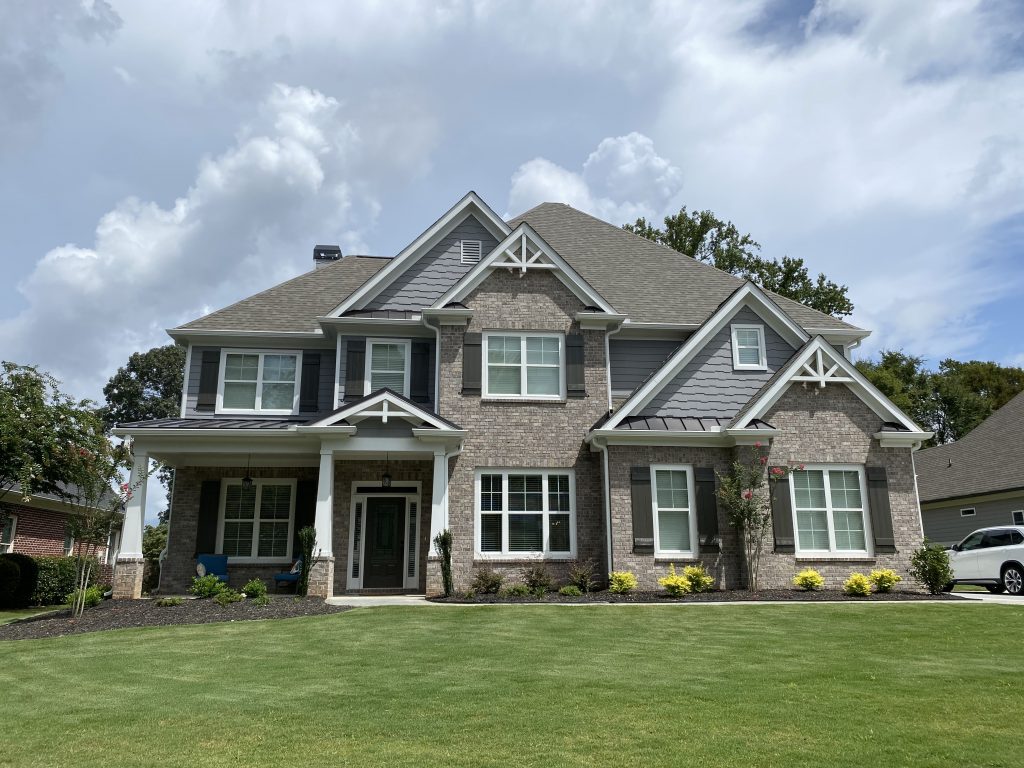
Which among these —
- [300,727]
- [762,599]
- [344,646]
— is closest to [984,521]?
[762,599]

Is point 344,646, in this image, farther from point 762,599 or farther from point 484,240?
point 484,240

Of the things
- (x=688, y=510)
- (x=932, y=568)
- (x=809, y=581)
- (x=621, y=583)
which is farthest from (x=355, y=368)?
(x=932, y=568)

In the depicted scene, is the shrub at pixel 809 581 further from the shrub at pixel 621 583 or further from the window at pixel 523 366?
the window at pixel 523 366

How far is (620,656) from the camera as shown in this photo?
9266 mm

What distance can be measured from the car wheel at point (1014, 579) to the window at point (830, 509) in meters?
3.80

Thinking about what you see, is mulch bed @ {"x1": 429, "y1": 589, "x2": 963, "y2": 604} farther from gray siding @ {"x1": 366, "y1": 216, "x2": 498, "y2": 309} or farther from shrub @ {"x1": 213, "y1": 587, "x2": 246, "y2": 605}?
gray siding @ {"x1": 366, "y1": 216, "x2": 498, "y2": 309}

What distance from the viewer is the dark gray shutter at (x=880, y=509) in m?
17.1

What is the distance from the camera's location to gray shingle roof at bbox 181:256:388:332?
20062 millimetres

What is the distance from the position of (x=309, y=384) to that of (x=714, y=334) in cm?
1040

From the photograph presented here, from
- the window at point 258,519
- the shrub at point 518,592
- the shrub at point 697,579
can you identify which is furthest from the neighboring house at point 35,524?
the shrub at point 697,579

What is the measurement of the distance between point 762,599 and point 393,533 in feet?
28.5

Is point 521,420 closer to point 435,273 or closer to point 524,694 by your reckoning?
point 435,273

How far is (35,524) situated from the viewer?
27.2 m

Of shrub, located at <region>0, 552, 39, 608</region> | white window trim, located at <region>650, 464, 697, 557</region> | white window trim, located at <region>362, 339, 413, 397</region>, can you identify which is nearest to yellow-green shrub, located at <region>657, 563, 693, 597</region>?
white window trim, located at <region>650, 464, 697, 557</region>
